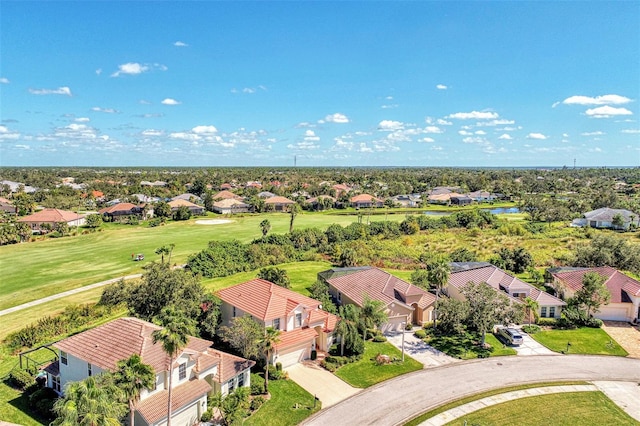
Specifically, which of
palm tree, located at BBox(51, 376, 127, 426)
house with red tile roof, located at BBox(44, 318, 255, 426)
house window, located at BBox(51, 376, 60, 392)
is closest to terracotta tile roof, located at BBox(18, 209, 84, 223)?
house window, located at BBox(51, 376, 60, 392)

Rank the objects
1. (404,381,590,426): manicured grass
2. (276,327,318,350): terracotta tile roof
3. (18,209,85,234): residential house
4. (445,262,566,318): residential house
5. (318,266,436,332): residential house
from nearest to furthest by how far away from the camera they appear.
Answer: (404,381,590,426): manicured grass → (276,327,318,350): terracotta tile roof → (318,266,436,332): residential house → (445,262,566,318): residential house → (18,209,85,234): residential house

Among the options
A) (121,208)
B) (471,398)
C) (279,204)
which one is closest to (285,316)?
(471,398)

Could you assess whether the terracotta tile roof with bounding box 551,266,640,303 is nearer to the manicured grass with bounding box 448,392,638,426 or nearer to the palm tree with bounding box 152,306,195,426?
the manicured grass with bounding box 448,392,638,426

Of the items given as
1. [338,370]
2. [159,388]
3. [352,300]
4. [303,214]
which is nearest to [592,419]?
[338,370]

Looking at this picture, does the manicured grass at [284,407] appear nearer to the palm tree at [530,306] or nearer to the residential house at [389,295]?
the residential house at [389,295]

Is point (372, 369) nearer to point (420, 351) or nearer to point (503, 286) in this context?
point (420, 351)

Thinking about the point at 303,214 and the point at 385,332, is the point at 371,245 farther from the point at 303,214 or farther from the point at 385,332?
the point at 303,214
